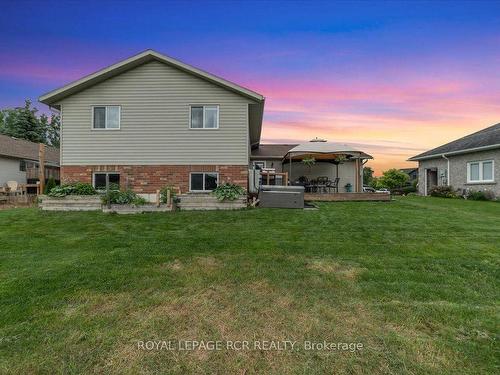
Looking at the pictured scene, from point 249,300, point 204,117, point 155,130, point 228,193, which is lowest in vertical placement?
point 249,300

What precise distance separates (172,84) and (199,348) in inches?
469

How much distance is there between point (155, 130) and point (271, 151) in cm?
1098

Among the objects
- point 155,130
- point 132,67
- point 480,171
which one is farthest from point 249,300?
point 480,171

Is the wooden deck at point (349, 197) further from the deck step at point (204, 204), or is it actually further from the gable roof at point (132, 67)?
the gable roof at point (132, 67)

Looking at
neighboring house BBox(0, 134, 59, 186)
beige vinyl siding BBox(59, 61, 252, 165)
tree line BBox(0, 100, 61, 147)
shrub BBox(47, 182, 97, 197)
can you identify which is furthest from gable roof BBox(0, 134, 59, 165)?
shrub BBox(47, 182, 97, 197)

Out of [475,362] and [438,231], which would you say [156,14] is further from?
[475,362]

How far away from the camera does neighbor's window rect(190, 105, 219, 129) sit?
12312 millimetres

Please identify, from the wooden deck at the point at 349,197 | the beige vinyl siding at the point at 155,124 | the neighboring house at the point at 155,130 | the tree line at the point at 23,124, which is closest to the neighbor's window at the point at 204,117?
the neighboring house at the point at 155,130

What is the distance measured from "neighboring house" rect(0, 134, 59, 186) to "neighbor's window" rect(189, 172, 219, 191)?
16.1 meters

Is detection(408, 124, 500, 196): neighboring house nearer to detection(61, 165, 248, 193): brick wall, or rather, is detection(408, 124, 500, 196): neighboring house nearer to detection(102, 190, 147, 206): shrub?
detection(61, 165, 248, 193): brick wall

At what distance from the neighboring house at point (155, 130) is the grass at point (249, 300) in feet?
20.5

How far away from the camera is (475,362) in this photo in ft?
7.18

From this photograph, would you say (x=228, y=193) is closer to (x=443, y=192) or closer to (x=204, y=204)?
(x=204, y=204)

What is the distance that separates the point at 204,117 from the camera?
12320mm
